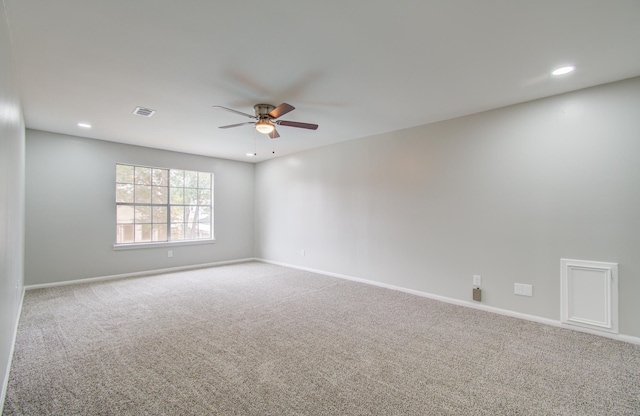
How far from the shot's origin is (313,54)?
2.28 m

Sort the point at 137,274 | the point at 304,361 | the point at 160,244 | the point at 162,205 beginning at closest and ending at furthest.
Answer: the point at 304,361 → the point at 137,274 → the point at 160,244 → the point at 162,205

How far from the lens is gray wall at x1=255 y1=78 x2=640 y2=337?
A: 2715 mm

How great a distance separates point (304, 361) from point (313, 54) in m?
2.49

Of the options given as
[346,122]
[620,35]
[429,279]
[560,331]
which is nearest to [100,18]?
[346,122]

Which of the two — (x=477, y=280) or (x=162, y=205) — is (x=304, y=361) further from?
(x=162, y=205)

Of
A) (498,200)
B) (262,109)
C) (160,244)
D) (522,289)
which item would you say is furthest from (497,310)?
(160,244)

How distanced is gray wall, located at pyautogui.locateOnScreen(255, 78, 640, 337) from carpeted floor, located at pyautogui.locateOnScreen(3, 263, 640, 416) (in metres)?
0.56

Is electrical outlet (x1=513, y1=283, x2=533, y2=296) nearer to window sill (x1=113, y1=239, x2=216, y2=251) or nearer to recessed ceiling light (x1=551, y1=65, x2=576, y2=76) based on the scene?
recessed ceiling light (x1=551, y1=65, x2=576, y2=76)

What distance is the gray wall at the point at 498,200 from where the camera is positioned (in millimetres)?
2715

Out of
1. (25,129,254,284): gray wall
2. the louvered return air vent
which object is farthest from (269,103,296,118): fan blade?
(25,129,254,284): gray wall

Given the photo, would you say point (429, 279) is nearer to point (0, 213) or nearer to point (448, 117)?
point (448, 117)

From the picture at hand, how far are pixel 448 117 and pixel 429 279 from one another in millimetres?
2241

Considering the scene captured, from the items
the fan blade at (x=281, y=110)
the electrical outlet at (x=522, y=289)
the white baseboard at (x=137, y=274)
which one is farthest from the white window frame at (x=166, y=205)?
the electrical outlet at (x=522, y=289)

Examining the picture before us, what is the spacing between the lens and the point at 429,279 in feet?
13.0
